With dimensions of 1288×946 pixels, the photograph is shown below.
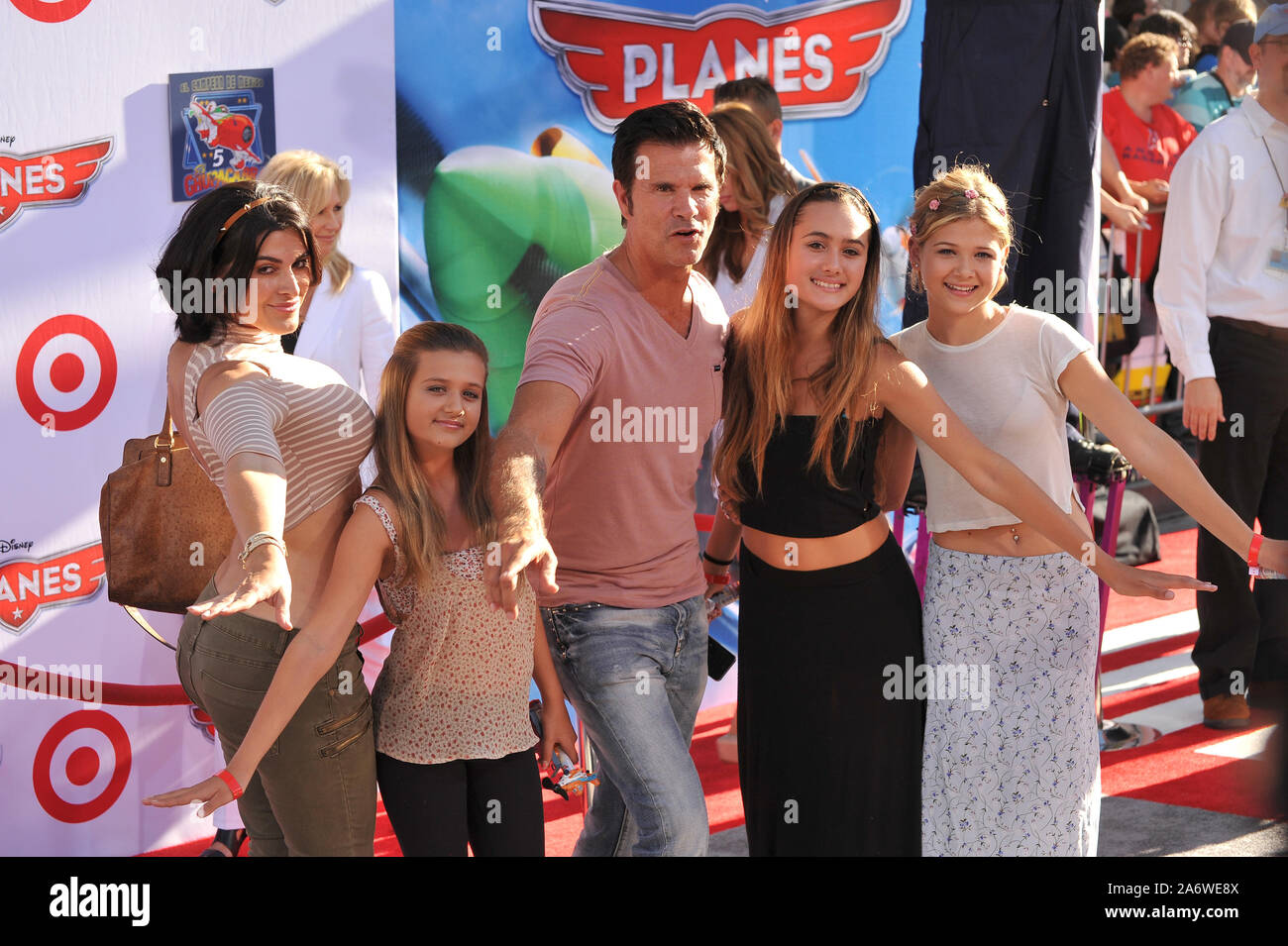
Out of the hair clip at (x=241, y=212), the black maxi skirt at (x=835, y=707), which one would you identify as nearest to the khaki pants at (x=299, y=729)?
the hair clip at (x=241, y=212)

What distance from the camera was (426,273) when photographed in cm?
436

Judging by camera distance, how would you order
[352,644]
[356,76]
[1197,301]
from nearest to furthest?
1. [352,644]
2. [356,76]
3. [1197,301]

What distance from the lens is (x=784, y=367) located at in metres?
2.99

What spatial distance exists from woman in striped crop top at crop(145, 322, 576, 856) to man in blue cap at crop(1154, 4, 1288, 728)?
293 cm

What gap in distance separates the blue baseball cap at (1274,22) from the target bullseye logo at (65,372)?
12.5 feet

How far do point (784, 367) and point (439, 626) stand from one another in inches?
37.3

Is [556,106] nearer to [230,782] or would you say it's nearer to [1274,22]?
[1274,22]

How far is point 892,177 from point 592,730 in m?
2.99

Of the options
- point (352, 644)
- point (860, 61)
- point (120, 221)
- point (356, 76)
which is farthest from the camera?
point (860, 61)

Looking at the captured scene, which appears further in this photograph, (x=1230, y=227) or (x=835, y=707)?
(x=1230, y=227)

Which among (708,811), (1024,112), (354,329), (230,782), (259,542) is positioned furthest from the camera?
(708,811)

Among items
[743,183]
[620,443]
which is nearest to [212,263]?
[620,443]
